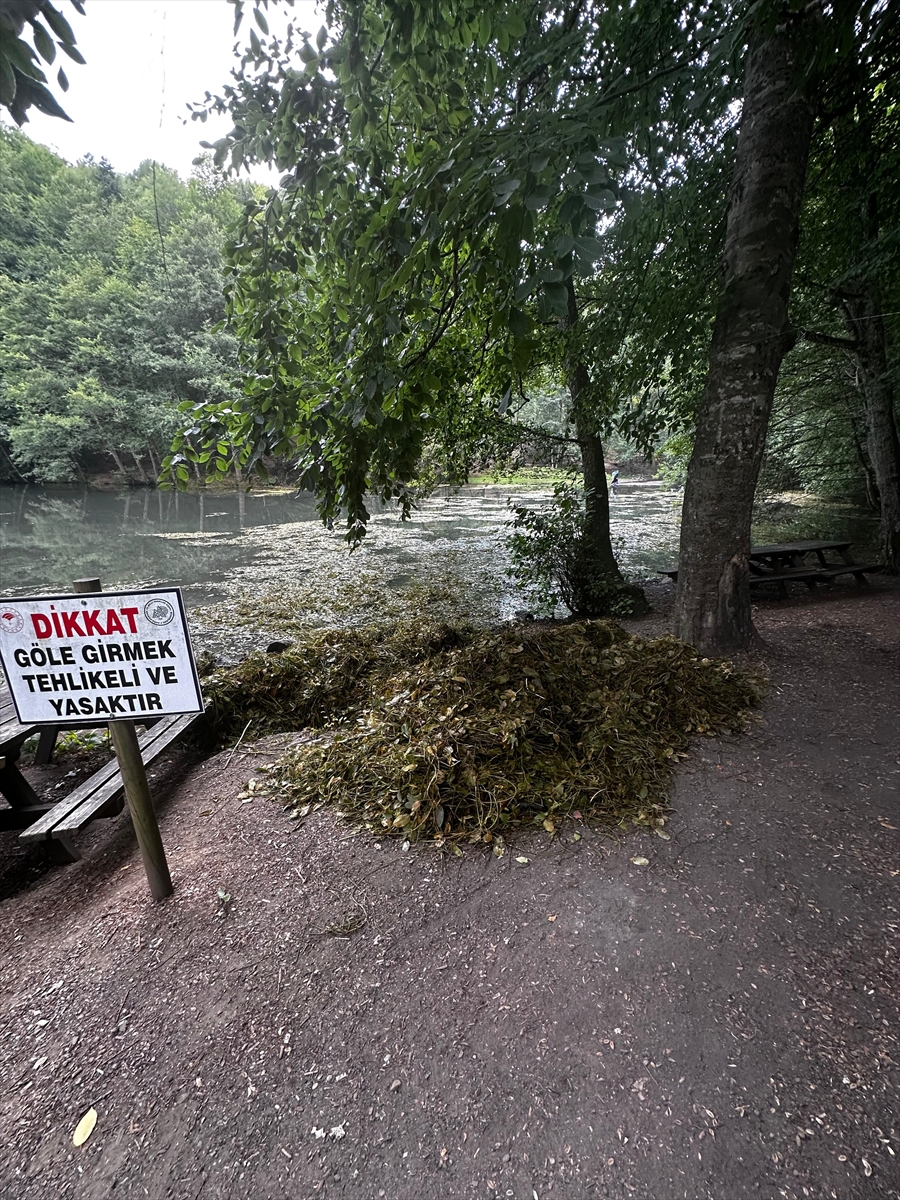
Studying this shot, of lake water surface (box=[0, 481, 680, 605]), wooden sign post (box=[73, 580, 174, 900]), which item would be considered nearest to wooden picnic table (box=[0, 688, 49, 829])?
wooden sign post (box=[73, 580, 174, 900])

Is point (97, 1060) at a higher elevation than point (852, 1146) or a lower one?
lower

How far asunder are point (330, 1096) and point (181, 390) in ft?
103

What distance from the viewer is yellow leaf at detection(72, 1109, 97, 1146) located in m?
1.29

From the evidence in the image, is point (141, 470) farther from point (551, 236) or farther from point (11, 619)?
point (551, 236)

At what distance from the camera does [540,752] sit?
266 centimetres

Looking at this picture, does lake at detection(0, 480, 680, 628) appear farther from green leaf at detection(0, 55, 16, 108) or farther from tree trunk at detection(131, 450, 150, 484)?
tree trunk at detection(131, 450, 150, 484)

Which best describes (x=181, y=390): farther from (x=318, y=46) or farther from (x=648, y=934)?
(x=648, y=934)

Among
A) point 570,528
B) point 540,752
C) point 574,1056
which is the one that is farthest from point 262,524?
point 574,1056

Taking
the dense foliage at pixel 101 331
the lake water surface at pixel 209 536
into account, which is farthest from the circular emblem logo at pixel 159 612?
the dense foliage at pixel 101 331

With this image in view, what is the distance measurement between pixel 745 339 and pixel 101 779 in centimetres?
495

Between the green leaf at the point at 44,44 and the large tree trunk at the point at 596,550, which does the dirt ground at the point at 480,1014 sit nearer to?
the green leaf at the point at 44,44

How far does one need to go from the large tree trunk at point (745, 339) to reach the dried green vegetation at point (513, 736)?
635 mm

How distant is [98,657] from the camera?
68.1 inches

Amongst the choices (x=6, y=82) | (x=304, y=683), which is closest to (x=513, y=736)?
(x=304, y=683)
